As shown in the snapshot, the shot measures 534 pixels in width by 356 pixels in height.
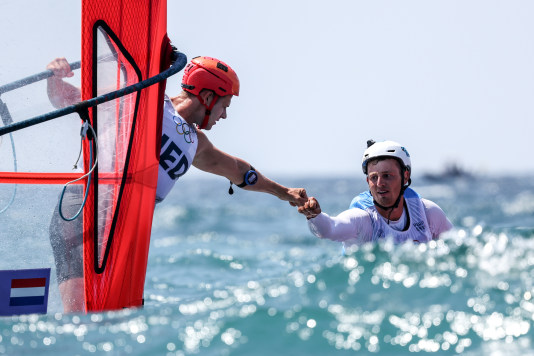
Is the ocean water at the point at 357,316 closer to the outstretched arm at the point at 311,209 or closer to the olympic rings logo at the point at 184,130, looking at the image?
the outstretched arm at the point at 311,209

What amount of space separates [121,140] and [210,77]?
1.06m

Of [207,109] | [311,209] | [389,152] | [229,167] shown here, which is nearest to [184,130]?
[207,109]

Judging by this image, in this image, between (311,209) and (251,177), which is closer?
(311,209)

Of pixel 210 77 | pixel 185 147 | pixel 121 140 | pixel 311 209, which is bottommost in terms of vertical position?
pixel 311 209

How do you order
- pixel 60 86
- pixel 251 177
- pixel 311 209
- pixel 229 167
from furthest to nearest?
pixel 251 177 < pixel 229 167 < pixel 311 209 < pixel 60 86

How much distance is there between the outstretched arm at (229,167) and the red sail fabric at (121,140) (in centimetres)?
81

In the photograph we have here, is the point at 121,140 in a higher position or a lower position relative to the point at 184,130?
lower

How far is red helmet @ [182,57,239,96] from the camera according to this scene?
584 centimetres

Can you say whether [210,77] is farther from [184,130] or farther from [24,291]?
[24,291]

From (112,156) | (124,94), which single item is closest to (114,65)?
(124,94)

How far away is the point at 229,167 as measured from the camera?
6391 mm

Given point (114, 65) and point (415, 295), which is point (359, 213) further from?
point (114, 65)

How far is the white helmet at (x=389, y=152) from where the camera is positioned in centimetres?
641

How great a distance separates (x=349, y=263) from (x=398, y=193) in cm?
135
